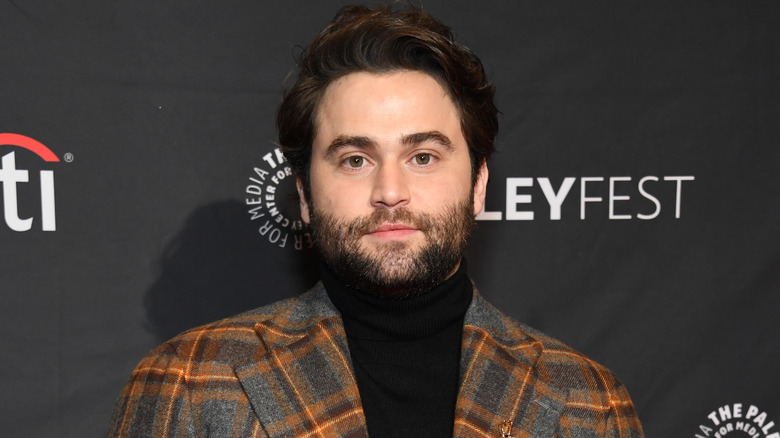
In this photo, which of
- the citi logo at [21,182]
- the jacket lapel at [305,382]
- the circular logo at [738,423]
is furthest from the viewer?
the circular logo at [738,423]

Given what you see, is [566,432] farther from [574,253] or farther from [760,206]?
[760,206]

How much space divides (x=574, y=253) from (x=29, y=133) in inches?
53.3

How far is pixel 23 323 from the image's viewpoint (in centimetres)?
153

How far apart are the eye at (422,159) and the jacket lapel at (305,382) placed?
0.31 meters

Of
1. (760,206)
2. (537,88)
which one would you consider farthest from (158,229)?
(760,206)

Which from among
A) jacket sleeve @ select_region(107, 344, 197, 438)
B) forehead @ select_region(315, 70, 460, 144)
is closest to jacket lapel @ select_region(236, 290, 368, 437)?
jacket sleeve @ select_region(107, 344, 197, 438)

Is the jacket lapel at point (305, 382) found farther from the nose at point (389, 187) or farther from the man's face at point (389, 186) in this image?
the nose at point (389, 187)

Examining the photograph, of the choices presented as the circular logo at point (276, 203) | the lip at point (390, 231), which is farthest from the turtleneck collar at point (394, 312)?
the circular logo at point (276, 203)

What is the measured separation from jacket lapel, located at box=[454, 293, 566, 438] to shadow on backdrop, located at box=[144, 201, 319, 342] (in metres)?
0.59

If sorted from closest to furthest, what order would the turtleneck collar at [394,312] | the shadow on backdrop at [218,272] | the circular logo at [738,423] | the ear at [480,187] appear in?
the turtleneck collar at [394,312]
the ear at [480,187]
the shadow on backdrop at [218,272]
the circular logo at [738,423]

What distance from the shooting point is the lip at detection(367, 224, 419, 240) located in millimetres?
1106

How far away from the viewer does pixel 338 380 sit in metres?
1.11

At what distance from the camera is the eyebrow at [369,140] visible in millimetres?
1122

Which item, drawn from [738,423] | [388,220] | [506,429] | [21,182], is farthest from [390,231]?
[738,423]
